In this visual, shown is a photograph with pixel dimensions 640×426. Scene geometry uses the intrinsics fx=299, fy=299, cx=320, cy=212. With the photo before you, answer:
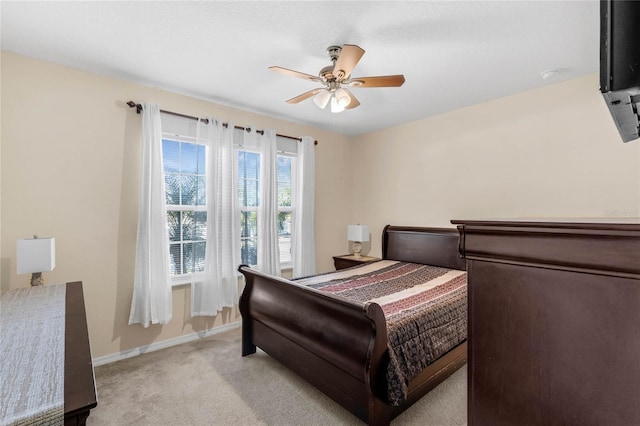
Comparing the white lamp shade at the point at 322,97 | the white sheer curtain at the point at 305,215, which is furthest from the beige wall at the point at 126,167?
the white lamp shade at the point at 322,97

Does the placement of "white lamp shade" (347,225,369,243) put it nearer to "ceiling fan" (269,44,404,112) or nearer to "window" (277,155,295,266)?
"window" (277,155,295,266)

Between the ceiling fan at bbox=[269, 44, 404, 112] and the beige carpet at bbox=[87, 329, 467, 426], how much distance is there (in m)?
2.26

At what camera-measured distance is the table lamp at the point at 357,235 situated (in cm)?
425

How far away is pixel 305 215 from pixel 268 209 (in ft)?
1.90

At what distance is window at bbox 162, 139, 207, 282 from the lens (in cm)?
304

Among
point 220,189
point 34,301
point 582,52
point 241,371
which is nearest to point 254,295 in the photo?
point 241,371

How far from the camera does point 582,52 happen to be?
2.29m

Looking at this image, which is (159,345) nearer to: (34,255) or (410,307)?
(34,255)

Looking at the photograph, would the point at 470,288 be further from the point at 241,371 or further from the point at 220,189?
the point at 220,189

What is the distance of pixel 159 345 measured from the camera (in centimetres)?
295

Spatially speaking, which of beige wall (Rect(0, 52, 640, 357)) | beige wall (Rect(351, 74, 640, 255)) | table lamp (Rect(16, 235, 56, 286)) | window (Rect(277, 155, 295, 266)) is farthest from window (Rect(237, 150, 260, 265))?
beige wall (Rect(351, 74, 640, 255))

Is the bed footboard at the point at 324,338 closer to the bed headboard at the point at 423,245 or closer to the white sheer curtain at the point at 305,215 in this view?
the white sheer curtain at the point at 305,215

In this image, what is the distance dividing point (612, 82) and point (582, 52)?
2.66 meters

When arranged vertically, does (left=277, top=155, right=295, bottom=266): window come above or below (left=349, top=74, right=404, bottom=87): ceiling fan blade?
below
